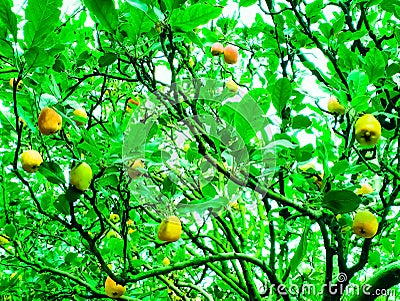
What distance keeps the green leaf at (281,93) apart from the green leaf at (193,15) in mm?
288

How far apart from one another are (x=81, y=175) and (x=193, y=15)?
18.5 inches

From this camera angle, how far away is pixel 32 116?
45.1 inches

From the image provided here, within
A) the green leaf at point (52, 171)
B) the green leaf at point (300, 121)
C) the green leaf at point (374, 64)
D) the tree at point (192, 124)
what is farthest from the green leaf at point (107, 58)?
the green leaf at point (374, 64)

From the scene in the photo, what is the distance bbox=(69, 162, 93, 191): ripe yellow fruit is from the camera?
1.09 metres

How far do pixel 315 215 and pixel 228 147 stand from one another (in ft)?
1.03

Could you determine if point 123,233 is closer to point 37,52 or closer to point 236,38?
point 37,52

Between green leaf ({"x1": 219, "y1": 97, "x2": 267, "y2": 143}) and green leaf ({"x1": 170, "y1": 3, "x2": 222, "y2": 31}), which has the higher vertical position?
green leaf ({"x1": 170, "y1": 3, "x2": 222, "y2": 31})

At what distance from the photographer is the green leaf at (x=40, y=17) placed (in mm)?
772

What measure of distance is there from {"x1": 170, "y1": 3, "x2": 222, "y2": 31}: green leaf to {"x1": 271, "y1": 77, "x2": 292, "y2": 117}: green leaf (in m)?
0.29

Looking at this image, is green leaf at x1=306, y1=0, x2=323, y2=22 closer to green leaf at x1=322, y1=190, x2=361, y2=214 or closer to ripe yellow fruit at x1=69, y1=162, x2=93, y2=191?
green leaf at x1=322, y1=190, x2=361, y2=214

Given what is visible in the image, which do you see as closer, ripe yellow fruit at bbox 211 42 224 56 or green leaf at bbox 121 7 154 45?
green leaf at bbox 121 7 154 45

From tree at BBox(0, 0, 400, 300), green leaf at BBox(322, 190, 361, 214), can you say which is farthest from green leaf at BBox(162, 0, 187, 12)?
green leaf at BBox(322, 190, 361, 214)

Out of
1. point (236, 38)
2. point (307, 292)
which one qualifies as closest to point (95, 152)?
point (236, 38)

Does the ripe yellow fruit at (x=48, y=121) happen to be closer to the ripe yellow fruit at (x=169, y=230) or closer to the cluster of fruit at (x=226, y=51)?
the ripe yellow fruit at (x=169, y=230)
